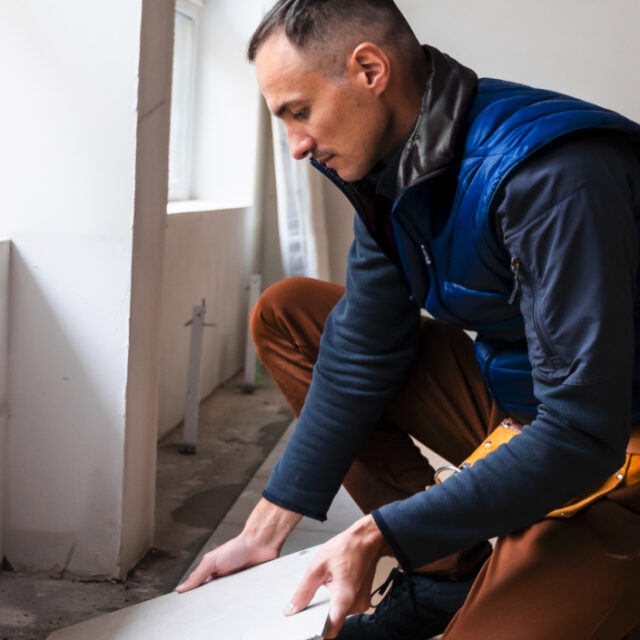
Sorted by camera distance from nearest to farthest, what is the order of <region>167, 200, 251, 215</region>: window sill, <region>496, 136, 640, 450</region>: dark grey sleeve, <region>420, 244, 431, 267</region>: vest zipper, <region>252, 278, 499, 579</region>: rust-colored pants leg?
<region>496, 136, 640, 450</region>: dark grey sleeve
<region>420, 244, 431, 267</region>: vest zipper
<region>252, 278, 499, 579</region>: rust-colored pants leg
<region>167, 200, 251, 215</region>: window sill

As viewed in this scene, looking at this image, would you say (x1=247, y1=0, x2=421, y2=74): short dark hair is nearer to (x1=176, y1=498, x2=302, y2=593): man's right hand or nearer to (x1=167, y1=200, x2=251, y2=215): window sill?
(x1=176, y1=498, x2=302, y2=593): man's right hand

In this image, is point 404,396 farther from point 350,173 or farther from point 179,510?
point 179,510

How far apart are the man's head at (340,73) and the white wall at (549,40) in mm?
2960

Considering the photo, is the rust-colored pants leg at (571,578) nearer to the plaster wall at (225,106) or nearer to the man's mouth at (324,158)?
the man's mouth at (324,158)

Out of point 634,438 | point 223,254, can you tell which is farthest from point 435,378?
point 223,254

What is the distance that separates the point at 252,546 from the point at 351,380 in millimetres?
315

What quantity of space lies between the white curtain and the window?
0.41 meters

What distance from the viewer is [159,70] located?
5.66 feet

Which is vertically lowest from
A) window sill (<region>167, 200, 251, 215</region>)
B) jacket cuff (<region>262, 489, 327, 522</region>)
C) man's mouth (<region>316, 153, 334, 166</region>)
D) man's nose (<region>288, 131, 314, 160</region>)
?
jacket cuff (<region>262, 489, 327, 522</region>)

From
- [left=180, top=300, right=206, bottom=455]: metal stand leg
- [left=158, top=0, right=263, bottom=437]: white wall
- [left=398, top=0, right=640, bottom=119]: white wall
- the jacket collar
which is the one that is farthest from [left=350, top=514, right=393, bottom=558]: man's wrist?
[left=398, top=0, right=640, bottom=119]: white wall

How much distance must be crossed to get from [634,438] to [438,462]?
5.13ft

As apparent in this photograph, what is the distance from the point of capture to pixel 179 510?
2227mm

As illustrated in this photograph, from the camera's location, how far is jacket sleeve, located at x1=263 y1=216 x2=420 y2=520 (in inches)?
56.7

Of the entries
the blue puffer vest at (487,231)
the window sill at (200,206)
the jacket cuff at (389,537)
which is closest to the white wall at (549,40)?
the window sill at (200,206)
